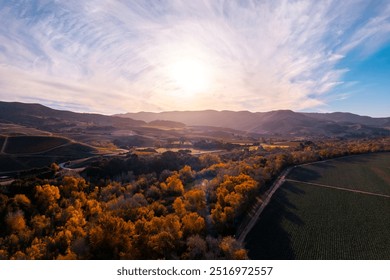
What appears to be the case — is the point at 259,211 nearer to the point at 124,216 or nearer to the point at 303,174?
the point at 124,216

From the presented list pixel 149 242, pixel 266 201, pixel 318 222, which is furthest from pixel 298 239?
pixel 149 242

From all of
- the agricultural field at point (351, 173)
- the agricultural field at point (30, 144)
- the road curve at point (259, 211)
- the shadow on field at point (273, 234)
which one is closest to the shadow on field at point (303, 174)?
the agricultural field at point (351, 173)

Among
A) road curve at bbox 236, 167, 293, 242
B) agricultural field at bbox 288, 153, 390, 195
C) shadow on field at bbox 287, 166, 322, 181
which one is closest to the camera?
road curve at bbox 236, 167, 293, 242

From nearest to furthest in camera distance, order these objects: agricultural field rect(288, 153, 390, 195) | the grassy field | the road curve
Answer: the grassy field, the road curve, agricultural field rect(288, 153, 390, 195)

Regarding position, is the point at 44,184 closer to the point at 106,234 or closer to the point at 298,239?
the point at 106,234

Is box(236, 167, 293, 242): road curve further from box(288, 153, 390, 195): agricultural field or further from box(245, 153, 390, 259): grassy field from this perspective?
box(288, 153, 390, 195): agricultural field

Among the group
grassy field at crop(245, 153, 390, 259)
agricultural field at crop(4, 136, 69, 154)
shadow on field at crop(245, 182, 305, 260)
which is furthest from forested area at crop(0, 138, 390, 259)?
agricultural field at crop(4, 136, 69, 154)
